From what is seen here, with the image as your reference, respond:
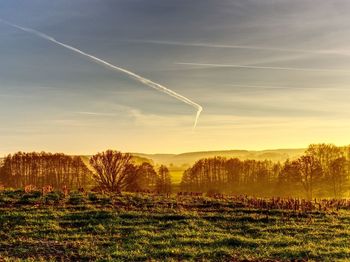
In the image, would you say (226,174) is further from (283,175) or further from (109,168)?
(109,168)

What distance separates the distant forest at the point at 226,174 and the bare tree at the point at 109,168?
28.2ft

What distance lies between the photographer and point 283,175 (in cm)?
9238

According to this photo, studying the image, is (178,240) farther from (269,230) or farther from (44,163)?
(44,163)

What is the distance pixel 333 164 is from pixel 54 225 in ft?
253

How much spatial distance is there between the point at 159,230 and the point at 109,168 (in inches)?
1162

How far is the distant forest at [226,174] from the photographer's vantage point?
289 feet

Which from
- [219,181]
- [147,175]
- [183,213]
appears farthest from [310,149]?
[183,213]

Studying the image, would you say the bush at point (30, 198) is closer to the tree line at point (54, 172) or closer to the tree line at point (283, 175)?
the tree line at point (283, 175)

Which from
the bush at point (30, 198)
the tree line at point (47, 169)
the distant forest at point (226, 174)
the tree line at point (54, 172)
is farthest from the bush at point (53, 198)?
the tree line at point (47, 169)

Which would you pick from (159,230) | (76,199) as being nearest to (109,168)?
(76,199)

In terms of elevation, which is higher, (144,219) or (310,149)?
(310,149)

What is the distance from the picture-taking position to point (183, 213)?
26.4 meters

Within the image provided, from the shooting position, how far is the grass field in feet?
57.8

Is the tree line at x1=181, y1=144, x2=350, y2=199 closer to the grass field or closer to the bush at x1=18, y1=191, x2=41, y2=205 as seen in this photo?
the grass field
